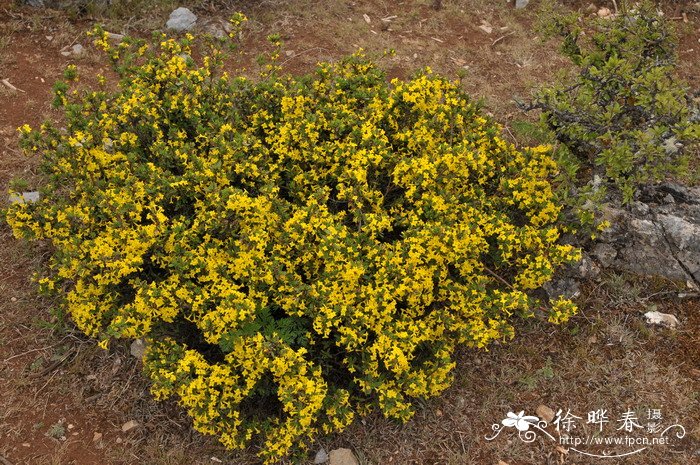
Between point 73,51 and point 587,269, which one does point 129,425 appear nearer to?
point 587,269

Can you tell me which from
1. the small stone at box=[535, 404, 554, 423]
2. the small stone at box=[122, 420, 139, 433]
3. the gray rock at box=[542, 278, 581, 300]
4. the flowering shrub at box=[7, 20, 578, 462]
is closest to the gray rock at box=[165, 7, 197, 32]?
the flowering shrub at box=[7, 20, 578, 462]

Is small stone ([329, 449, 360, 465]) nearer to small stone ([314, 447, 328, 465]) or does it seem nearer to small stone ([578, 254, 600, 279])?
small stone ([314, 447, 328, 465])

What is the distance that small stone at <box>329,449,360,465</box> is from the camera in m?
4.57

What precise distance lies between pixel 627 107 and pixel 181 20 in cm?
649

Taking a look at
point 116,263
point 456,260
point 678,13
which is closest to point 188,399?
point 116,263

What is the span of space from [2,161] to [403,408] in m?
5.45

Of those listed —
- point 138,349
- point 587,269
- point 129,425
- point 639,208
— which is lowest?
point 129,425

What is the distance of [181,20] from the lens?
898cm

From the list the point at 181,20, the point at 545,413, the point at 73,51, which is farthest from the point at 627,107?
the point at 73,51

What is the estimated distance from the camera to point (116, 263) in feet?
14.7

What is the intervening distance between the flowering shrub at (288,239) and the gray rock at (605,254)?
77 cm

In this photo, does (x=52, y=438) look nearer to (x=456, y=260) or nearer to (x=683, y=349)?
(x=456, y=260)

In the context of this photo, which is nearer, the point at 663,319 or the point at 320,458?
the point at 320,458

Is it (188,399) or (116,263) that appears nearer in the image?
(188,399)
